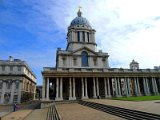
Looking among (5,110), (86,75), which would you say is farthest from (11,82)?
(86,75)

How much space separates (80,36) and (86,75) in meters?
17.5

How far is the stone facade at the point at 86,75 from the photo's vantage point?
37.9m

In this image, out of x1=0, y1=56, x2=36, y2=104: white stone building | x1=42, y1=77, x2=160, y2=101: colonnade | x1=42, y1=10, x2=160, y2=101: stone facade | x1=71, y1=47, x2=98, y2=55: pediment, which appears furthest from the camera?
x1=0, y1=56, x2=36, y2=104: white stone building

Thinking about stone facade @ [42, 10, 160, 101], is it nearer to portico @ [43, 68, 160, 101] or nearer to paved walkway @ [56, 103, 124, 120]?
portico @ [43, 68, 160, 101]

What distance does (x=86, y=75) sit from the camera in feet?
128

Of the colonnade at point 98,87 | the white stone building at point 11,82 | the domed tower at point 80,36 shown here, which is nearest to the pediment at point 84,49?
the domed tower at point 80,36

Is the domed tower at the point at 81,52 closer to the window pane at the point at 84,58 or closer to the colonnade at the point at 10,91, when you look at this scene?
the window pane at the point at 84,58

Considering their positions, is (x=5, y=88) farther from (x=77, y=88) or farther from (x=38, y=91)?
(x=38, y=91)

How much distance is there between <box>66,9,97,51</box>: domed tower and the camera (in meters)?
50.4

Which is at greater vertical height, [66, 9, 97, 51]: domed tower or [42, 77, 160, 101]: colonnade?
[66, 9, 97, 51]: domed tower

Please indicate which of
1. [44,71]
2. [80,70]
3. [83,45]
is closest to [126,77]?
[80,70]

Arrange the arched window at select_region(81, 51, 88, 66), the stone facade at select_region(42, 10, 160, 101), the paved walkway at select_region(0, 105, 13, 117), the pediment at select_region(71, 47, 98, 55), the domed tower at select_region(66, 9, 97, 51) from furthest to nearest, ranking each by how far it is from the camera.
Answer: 1. the domed tower at select_region(66, 9, 97, 51)
2. the arched window at select_region(81, 51, 88, 66)
3. the pediment at select_region(71, 47, 98, 55)
4. the stone facade at select_region(42, 10, 160, 101)
5. the paved walkway at select_region(0, 105, 13, 117)

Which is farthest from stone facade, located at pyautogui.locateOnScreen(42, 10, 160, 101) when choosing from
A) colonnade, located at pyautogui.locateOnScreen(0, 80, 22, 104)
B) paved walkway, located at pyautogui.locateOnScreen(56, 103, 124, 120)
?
paved walkway, located at pyautogui.locateOnScreen(56, 103, 124, 120)

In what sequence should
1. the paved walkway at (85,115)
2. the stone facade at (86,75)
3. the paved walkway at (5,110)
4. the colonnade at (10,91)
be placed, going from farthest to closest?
1. the colonnade at (10,91)
2. the stone facade at (86,75)
3. the paved walkway at (5,110)
4. the paved walkway at (85,115)
